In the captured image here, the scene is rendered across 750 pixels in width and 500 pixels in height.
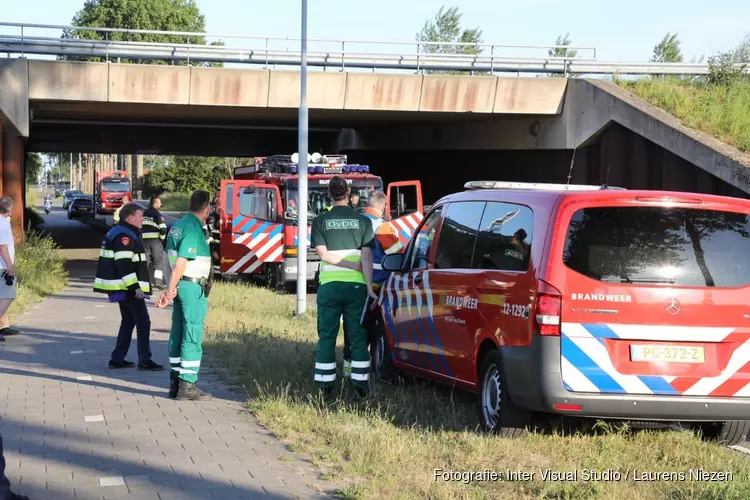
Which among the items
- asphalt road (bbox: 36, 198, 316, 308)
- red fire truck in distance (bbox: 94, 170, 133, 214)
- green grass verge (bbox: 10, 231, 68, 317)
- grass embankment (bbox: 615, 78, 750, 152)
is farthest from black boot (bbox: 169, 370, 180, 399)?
red fire truck in distance (bbox: 94, 170, 133, 214)

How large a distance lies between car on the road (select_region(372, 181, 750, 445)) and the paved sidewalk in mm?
1601

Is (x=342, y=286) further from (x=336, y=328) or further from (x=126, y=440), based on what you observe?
(x=126, y=440)

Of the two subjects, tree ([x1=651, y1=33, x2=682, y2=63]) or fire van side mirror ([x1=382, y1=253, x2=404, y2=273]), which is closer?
fire van side mirror ([x1=382, y1=253, x2=404, y2=273])

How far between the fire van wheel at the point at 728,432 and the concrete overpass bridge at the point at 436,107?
1245 centimetres

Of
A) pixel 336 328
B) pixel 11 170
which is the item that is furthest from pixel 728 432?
pixel 11 170

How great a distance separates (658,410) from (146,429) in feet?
11.7

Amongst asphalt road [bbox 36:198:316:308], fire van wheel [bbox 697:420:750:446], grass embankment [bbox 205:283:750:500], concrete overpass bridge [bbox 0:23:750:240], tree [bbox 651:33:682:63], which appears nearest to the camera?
grass embankment [bbox 205:283:750:500]

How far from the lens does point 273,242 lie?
2027cm

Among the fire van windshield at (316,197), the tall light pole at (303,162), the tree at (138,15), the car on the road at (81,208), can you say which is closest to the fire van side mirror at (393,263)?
the tall light pole at (303,162)

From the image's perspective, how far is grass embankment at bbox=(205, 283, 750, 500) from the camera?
568 centimetres

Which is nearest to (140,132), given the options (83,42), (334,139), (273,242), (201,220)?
(334,139)

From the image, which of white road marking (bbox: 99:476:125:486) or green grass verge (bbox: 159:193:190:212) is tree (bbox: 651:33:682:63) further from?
white road marking (bbox: 99:476:125:486)

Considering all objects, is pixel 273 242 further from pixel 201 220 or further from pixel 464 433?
pixel 464 433

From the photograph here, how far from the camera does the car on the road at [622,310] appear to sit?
640 centimetres
